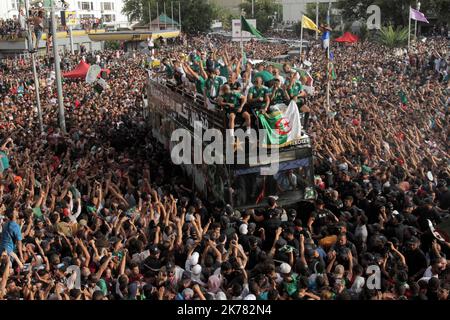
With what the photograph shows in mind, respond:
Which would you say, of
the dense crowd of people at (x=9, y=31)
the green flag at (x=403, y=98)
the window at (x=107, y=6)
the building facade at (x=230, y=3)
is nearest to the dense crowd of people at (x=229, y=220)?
the green flag at (x=403, y=98)

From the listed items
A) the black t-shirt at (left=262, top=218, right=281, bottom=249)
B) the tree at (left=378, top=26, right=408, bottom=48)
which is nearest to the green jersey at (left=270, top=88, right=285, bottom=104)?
the black t-shirt at (left=262, top=218, right=281, bottom=249)

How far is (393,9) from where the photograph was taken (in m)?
50.6

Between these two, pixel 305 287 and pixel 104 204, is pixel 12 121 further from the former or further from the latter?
pixel 305 287

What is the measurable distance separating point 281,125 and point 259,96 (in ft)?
2.15

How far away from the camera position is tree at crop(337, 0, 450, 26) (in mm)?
47688

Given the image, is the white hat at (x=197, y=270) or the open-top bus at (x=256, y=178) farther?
the open-top bus at (x=256, y=178)

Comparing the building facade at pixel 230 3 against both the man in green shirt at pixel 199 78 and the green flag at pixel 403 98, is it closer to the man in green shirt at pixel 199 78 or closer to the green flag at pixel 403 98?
the green flag at pixel 403 98

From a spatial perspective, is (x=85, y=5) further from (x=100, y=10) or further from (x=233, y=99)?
(x=233, y=99)

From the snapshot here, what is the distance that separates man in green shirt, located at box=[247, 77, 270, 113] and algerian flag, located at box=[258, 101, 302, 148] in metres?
0.17

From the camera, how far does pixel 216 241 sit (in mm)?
7840

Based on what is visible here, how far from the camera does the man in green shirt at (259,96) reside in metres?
9.62

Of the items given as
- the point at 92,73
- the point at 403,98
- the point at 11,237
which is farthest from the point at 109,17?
the point at 11,237

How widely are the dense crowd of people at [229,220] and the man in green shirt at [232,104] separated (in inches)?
1.2

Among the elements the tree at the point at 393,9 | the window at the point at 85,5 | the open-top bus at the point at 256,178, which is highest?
the window at the point at 85,5
